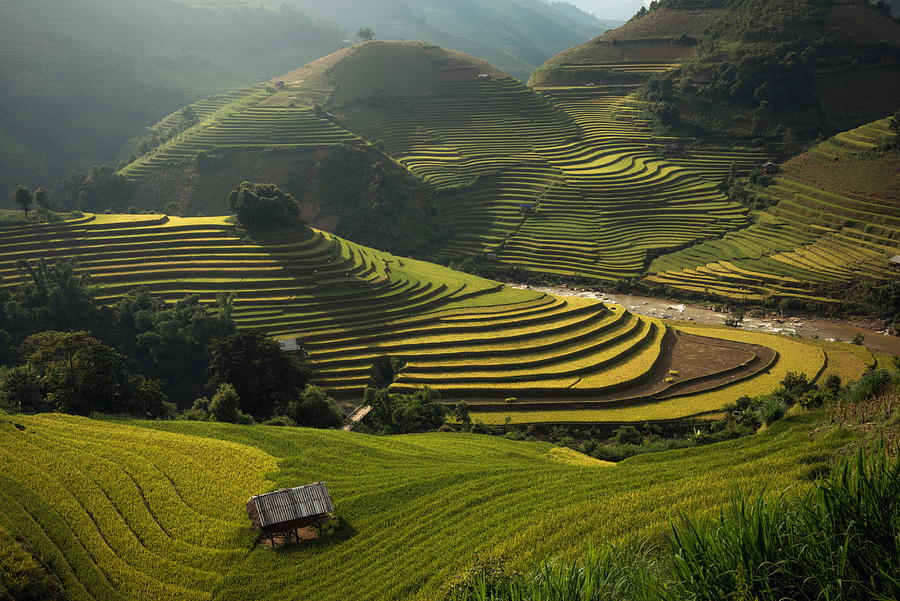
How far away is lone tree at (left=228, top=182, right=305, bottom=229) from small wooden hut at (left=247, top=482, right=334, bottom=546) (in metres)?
34.4

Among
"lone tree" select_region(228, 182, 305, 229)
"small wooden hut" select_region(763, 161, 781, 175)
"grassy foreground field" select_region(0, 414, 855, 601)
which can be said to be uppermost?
"small wooden hut" select_region(763, 161, 781, 175)

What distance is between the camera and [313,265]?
153 feet

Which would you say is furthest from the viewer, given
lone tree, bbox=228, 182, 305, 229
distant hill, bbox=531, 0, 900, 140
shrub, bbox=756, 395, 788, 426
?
distant hill, bbox=531, 0, 900, 140

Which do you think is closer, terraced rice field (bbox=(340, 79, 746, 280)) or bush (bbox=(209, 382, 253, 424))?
bush (bbox=(209, 382, 253, 424))

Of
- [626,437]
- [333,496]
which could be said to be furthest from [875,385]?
[333,496]

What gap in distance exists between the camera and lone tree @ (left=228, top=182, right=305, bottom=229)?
48656mm

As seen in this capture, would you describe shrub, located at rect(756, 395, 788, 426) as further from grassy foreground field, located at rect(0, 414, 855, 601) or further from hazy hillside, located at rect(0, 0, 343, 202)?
hazy hillside, located at rect(0, 0, 343, 202)

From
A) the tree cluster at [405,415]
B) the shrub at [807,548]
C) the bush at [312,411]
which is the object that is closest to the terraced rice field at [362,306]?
the tree cluster at [405,415]

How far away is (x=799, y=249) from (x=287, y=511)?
2075 inches

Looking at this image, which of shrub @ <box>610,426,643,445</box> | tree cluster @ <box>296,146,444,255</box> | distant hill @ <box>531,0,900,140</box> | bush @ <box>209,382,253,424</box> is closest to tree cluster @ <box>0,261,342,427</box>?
bush @ <box>209,382,253,424</box>

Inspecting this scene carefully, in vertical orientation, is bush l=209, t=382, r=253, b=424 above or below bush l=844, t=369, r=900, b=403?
below

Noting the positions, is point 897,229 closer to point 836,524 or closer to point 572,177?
point 572,177

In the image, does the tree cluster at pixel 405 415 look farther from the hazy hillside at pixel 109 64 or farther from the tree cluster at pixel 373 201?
the hazy hillside at pixel 109 64

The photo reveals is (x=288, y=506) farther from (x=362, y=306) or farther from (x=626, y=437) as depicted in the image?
(x=362, y=306)
